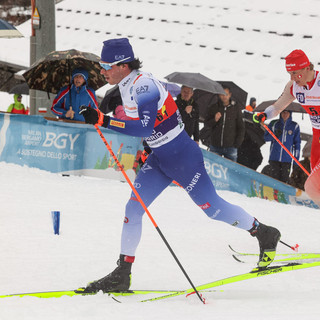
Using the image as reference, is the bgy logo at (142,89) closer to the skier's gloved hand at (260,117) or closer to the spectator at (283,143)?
the skier's gloved hand at (260,117)

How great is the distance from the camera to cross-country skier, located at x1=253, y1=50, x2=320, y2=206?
577cm

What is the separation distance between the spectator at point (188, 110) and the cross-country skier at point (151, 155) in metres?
4.50

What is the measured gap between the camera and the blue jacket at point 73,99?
9.17m

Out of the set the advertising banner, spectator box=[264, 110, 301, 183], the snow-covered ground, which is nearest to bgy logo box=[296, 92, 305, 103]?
the snow-covered ground

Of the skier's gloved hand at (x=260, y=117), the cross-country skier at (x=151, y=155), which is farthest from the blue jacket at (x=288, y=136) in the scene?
the cross-country skier at (x=151, y=155)

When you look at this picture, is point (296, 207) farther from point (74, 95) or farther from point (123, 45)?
point (123, 45)

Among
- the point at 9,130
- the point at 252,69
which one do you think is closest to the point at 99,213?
the point at 9,130

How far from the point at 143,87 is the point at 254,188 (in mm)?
5434

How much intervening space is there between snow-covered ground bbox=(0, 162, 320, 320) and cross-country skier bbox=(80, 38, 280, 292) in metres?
0.45

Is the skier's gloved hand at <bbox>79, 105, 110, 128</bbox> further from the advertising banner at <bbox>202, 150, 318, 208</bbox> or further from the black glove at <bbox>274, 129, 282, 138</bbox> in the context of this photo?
the black glove at <bbox>274, 129, 282, 138</bbox>

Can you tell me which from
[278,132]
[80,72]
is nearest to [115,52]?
[80,72]

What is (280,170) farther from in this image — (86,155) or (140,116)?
(140,116)

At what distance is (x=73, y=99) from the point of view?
30.5ft

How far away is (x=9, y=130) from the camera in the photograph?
31.9 feet
